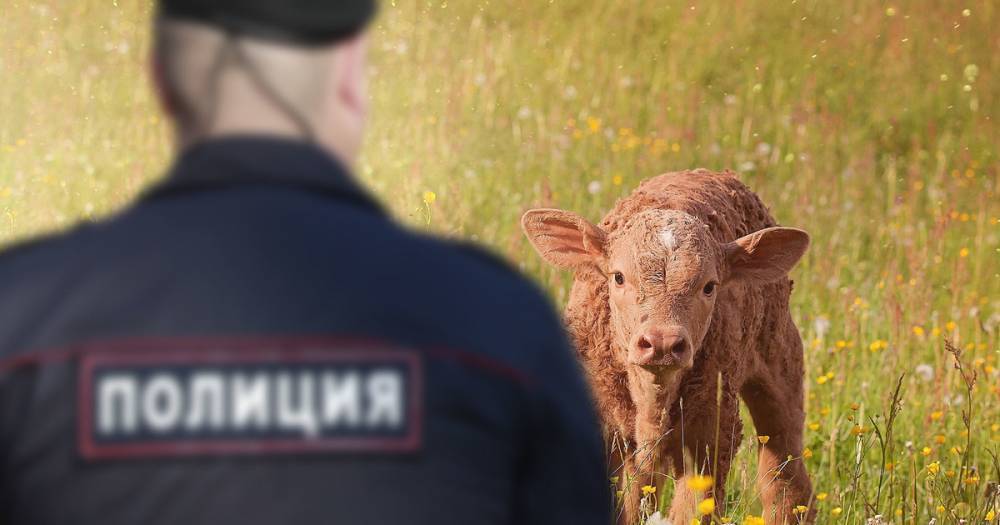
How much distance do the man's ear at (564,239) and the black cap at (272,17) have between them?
3418mm

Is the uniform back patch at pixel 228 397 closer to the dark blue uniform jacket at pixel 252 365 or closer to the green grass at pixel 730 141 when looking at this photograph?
the dark blue uniform jacket at pixel 252 365

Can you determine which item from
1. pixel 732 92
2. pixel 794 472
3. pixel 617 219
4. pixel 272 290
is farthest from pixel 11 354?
pixel 732 92

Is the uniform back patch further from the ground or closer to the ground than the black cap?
closer to the ground

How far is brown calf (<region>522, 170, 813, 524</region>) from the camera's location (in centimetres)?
446

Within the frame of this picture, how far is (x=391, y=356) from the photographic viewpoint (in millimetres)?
1377

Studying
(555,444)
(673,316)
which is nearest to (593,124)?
(673,316)

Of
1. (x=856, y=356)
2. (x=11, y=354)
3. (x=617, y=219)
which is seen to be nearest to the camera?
(x=11, y=354)

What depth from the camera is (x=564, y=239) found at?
4887 mm

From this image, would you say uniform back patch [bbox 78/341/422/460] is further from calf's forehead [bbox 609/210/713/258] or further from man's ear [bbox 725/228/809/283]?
man's ear [bbox 725/228/809/283]

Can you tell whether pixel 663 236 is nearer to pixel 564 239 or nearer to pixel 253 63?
pixel 564 239

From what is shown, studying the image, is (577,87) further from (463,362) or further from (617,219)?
(463,362)

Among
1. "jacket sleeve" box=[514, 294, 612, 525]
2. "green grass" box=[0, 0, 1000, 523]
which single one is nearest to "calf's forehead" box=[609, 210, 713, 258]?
"green grass" box=[0, 0, 1000, 523]

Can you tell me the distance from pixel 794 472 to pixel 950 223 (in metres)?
3.67

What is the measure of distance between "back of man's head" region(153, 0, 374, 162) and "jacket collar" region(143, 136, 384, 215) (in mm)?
16
